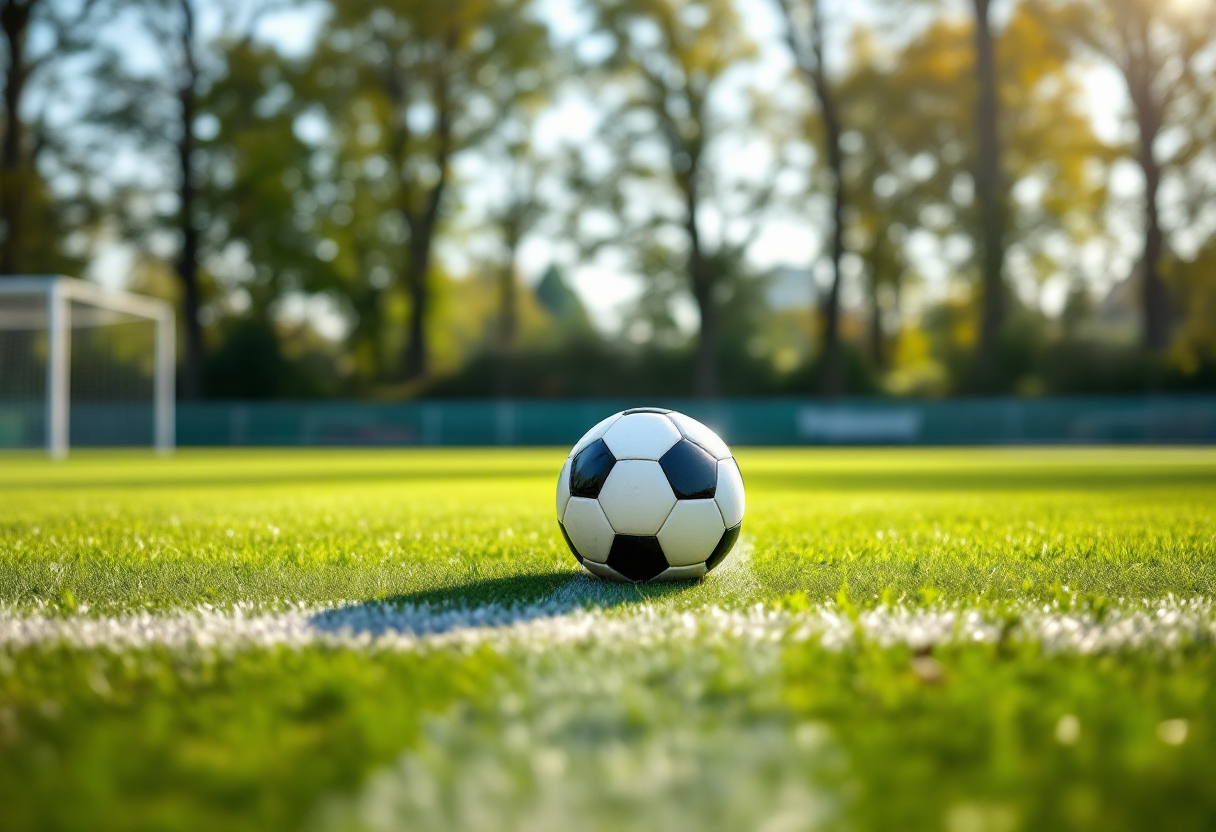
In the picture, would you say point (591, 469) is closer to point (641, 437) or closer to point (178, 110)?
point (641, 437)

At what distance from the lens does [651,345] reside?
118 feet

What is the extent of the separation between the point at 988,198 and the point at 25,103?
29.4 m

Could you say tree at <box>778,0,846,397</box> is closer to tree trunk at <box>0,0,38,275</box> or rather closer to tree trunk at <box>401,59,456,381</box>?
tree trunk at <box>401,59,456,381</box>

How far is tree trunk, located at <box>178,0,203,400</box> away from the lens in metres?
30.3

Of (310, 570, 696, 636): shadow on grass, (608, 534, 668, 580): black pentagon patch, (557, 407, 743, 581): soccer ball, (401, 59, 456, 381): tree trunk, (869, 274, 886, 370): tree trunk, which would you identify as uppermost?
(401, 59, 456, 381): tree trunk

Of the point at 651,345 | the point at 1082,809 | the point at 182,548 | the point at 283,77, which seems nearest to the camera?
the point at 1082,809

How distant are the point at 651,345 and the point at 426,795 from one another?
34.5m

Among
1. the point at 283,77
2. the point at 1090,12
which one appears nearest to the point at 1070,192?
the point at 1090,12

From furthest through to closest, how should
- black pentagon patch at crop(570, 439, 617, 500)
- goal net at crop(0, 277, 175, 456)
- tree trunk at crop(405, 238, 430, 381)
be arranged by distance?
tree trunk at crop(405, 238, 430, 381), goal net at crop(0, 277, 175, 456), black pentagon patch at crop(570, 439, 617, 500)

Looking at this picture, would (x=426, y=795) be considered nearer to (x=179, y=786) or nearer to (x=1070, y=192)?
(x=179, y=786)

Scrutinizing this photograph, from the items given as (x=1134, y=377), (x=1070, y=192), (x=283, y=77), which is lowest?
Answer: (x=1134, y=377)

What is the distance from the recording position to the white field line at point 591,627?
263 centimetres

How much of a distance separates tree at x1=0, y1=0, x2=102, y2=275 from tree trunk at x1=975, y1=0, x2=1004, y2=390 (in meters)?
26.6

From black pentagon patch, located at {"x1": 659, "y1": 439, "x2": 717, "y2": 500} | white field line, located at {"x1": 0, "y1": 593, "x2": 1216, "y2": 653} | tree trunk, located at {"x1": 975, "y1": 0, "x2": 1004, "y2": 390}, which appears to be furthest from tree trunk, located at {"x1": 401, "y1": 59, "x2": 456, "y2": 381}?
white field line, located at {"x1": 0, "y1": 593, "x2": 1216, "y2": 653}
